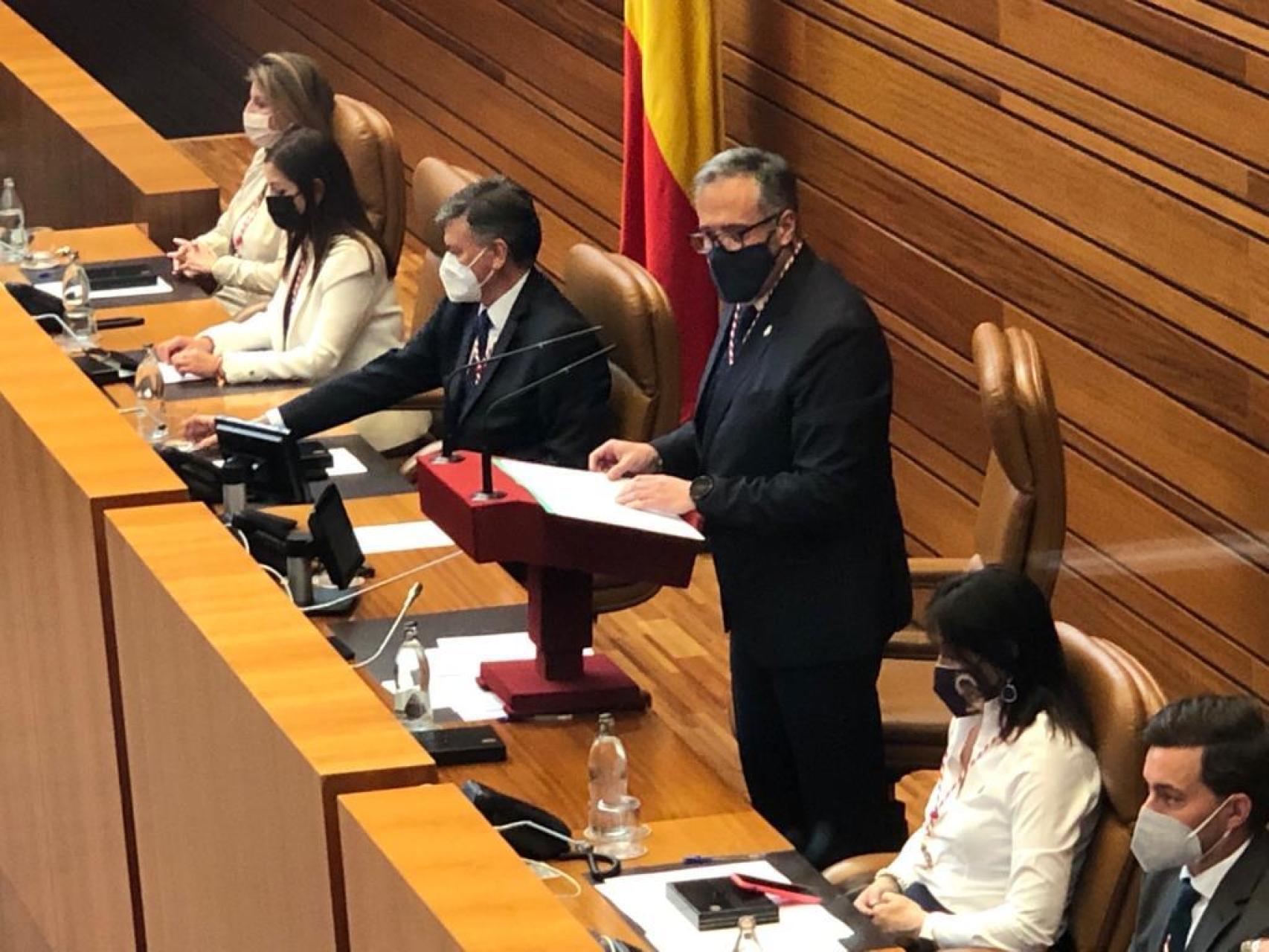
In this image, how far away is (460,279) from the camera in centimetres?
479

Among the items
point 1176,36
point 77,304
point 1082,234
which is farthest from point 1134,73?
point 77,304

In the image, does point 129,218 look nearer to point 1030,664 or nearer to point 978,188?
point 978,188

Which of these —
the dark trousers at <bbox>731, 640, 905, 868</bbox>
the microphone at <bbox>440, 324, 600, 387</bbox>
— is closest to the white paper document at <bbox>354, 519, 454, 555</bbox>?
the microphone at <bbox>440, 324, 600, 387</bbox>

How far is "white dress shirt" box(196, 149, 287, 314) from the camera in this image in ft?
20.1

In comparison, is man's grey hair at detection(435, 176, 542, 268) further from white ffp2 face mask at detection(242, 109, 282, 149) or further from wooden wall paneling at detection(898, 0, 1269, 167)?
white ffp2 face mask at detection(242, 109, 282, 149)

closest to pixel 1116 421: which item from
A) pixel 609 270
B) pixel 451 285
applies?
pixel 609 270

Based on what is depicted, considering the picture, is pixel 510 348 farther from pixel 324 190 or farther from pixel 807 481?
pixel 807 481

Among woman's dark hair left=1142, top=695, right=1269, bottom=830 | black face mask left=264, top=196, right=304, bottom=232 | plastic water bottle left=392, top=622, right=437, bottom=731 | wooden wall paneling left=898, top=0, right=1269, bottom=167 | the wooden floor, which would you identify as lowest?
the wooden floor

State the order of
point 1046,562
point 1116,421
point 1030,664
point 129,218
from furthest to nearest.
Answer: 1. point 129,218
2. point 1116,421
3. point 1046,562
4. point 1030,664

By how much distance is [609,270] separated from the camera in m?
4.80

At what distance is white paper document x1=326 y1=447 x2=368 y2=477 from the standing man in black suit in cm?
99

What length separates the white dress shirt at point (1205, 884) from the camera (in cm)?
300

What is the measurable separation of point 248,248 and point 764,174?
8.85 ft

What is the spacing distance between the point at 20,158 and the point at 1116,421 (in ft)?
15.2
